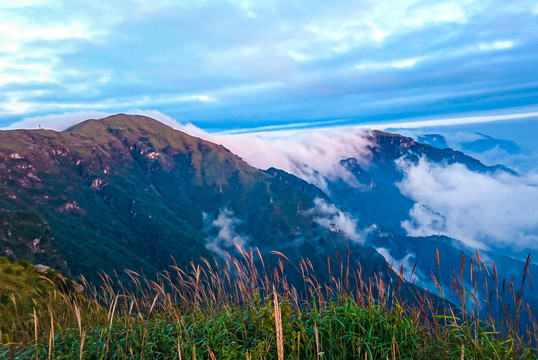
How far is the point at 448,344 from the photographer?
17.5 ft

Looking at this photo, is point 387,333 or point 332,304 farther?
point 332,304

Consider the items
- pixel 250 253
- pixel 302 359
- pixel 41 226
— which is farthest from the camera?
pixel 41 226

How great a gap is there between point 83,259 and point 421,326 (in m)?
186

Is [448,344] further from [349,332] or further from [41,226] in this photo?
[41,226]

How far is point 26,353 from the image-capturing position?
5605 millimetres

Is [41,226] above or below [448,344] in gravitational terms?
below

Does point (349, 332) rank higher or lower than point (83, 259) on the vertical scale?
higher

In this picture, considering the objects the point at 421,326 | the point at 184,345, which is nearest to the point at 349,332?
the point at 421,326

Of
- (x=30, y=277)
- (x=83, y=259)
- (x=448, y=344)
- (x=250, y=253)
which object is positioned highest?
(x=250, y=253)

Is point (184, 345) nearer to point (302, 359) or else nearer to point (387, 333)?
point (302, 359)

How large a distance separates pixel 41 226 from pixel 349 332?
18789 centimetres

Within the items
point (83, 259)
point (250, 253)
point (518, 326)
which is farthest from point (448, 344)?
point (83, 259)

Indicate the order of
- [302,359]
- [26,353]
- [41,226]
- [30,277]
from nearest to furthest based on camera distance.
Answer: [302,359] → [26,353] → [30,277] → [41,226]

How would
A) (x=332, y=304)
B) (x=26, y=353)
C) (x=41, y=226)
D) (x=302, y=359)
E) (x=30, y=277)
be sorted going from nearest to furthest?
(x=302, y=359)
(x=26, y=353)
(x=332, y=304)
(x=30, y=277)
(x=41, y=226)
